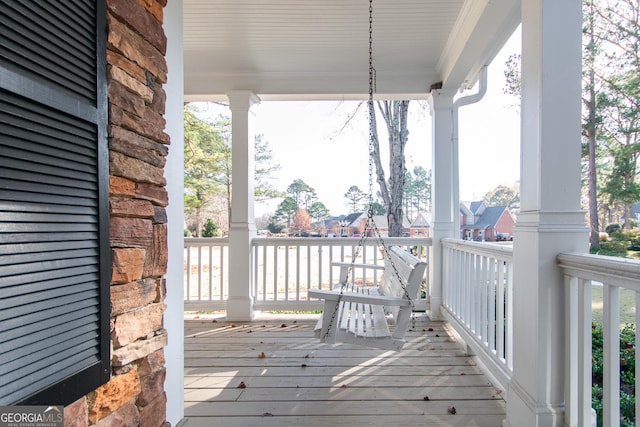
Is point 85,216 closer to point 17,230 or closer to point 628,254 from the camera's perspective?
point 17,230

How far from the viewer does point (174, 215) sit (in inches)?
62.3

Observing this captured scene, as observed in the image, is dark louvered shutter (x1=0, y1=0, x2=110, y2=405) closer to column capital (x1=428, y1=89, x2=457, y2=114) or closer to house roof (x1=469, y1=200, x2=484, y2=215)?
column capital (x1=428, y1=89, x2=457, y2=114)

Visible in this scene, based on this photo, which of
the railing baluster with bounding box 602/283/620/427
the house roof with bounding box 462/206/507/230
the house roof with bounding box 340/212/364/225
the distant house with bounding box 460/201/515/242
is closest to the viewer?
the railing baluster with bounding box 602/283/620/427

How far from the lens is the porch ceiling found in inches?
101

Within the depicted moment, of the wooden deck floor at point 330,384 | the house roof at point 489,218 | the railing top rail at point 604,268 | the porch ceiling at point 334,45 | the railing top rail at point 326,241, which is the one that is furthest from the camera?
the railing top rail at point 326,241

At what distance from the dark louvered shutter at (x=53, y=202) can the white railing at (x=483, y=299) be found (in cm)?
210

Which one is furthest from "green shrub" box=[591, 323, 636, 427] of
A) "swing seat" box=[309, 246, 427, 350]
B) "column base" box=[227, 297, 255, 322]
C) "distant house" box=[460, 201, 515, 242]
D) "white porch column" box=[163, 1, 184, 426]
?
"column base" box=[227, 297, 255, 322]

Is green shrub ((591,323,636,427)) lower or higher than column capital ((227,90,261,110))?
lower

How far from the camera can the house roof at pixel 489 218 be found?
117 inches

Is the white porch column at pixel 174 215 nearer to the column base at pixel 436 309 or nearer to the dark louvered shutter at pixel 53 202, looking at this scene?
the dark louvered shutter at pixel 53 202

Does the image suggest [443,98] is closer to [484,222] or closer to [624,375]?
[484,222]

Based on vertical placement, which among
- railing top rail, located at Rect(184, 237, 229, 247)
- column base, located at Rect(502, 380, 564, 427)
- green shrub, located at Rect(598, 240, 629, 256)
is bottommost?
column base, located at Rect(502, 380, 564, 427)

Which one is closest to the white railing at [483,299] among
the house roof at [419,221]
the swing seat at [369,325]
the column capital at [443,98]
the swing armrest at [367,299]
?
the swing seat at [369,325]

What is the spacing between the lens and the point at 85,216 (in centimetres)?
101
